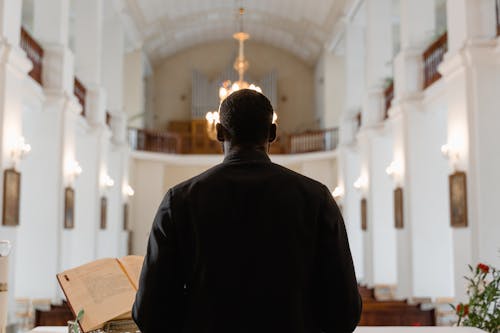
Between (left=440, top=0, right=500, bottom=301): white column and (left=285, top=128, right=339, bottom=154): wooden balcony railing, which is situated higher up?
(left=285, top=128, right=339, bottom=154): wooden balcony railing

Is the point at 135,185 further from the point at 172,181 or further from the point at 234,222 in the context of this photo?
the point at 234,222

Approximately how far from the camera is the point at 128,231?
65.7ft

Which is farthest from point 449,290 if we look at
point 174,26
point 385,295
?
point 174,26

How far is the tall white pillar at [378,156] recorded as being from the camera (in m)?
15.4

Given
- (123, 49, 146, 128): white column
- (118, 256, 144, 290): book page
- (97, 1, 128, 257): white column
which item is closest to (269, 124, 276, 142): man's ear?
(118, 256, 144, 290): book page

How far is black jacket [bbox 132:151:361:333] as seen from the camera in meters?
1.80

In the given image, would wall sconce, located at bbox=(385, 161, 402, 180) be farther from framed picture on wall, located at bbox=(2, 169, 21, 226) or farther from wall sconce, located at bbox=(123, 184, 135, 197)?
wall sconce, located at bbox=(123, 184, 135, 197)

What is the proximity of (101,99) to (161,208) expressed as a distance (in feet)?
46.2

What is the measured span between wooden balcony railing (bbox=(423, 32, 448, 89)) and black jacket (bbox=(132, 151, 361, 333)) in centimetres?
1006

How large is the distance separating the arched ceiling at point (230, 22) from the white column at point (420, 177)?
20.2 feet

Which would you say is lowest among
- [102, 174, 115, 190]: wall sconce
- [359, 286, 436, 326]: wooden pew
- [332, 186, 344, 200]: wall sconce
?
[359, 286, 436, 326]: wooden pew

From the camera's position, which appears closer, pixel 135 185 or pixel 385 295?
pixel 385 295

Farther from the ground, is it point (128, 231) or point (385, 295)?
point (128, 231)

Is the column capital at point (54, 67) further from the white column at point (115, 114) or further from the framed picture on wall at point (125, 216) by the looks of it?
the framed picture on wall at point (125, 216)
